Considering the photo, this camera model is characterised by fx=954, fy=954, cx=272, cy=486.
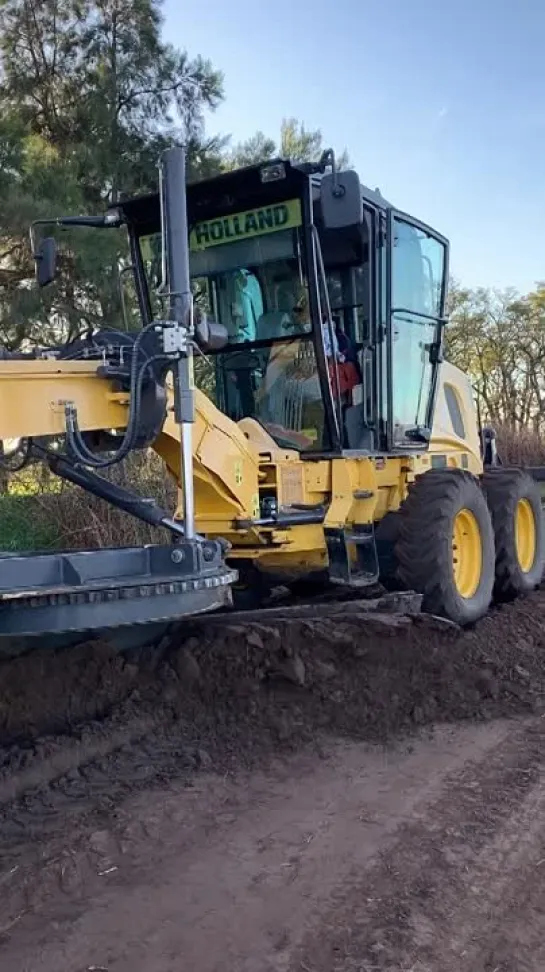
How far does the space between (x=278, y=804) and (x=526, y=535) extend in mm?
4895

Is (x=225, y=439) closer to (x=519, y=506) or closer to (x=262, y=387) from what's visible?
(x=262, y=387)

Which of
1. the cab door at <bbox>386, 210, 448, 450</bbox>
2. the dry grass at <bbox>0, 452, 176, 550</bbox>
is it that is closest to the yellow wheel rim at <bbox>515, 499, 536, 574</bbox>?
the cab door at <bbox>386, 210, 448, 450</bbox>

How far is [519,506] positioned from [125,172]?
5958mm

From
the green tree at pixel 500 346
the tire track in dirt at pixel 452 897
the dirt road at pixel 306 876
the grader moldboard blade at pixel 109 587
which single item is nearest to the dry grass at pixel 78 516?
the grader moldboard blade at pixel 109 587

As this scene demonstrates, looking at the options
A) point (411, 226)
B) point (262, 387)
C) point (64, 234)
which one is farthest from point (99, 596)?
point (64, 234)

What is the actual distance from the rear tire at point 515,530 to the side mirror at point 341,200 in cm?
319

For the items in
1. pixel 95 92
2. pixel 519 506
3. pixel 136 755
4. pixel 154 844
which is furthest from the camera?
pixel 95 92

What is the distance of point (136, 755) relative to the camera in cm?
423

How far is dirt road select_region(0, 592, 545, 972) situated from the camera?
9.21 feet

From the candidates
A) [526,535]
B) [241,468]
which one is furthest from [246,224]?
[526,535]

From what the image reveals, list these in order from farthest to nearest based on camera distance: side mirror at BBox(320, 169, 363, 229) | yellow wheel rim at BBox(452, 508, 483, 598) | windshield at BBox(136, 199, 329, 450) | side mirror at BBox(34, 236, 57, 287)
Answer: yellow wheel rim at BBox(452, 508, 483, 598) < windshield at BBox(136, 199, 329, 450) < side mirror at BBox(320, 169, 363, 229) < side mirror at BBox(34, 236, 57, 287)

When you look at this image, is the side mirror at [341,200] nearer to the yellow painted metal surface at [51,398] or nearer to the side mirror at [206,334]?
the side mirror at [206,334]

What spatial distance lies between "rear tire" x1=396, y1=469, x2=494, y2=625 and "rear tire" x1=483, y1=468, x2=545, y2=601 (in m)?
0.63

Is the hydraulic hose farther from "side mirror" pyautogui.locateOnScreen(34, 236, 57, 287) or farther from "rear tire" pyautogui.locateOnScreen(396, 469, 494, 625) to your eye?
"rear tire" pyautogui.locateOnScreen(396, 469, 494, 625)
